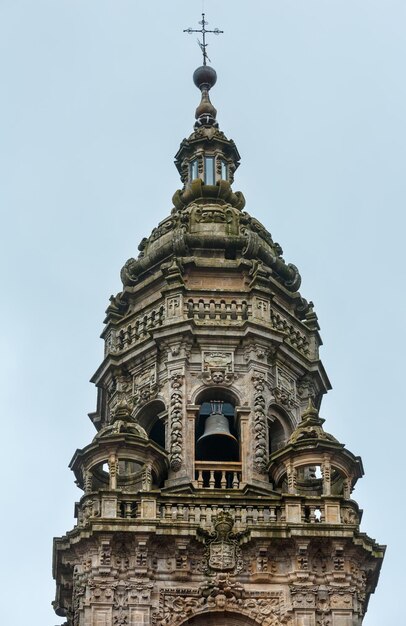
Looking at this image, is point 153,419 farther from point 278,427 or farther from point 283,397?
point 283,397

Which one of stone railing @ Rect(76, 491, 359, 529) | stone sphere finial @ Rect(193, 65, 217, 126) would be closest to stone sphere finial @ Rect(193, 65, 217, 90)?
stone sphere finial @ Rect(193, 65, 217, 126)

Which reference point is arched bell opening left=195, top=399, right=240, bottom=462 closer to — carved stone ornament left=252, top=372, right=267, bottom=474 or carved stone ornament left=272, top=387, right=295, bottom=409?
carved stone ornament left=252, top=372, right=267, bottom=474

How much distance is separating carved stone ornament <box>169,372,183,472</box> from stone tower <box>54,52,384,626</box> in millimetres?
34

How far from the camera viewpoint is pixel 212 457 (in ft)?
148

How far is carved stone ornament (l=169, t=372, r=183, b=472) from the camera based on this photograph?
43406 millimetres

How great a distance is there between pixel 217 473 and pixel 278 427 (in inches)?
107

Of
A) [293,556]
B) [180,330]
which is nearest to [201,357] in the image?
[180,330]

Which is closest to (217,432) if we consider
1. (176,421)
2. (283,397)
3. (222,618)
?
(176,421)

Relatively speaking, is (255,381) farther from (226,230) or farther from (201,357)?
(226,230)

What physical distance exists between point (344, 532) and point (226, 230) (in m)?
10.9

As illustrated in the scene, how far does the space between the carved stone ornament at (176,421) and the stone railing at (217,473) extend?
497 millimetres

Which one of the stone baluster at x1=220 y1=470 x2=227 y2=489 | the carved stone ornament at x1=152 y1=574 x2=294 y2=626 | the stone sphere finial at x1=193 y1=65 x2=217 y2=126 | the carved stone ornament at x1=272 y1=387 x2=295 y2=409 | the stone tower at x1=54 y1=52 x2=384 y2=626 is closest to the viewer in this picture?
the carved stone ornament at x1=152 y1=574 x2=294 y2=626

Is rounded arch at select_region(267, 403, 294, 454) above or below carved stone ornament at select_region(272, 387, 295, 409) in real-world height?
below

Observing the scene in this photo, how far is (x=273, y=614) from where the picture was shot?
1577 inches
